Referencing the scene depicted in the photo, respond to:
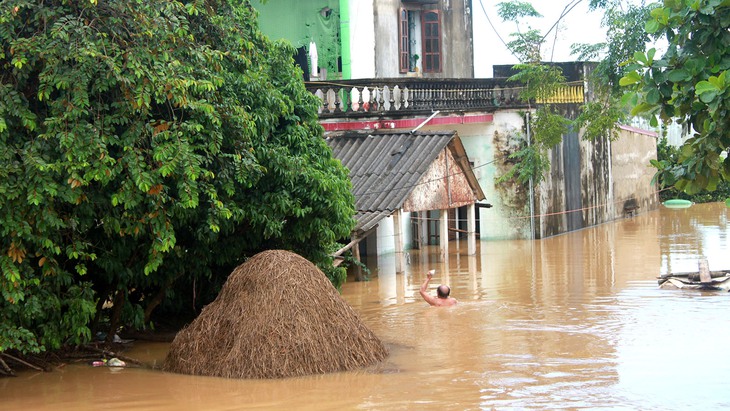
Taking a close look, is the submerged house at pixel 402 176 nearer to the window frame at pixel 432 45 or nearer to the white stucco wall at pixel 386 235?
the white stucco wall at pixel 386 235

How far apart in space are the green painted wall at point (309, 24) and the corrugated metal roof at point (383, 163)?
13.8 feet

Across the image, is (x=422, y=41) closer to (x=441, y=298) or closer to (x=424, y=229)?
(x=424, y=229)

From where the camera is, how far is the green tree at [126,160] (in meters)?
9.57

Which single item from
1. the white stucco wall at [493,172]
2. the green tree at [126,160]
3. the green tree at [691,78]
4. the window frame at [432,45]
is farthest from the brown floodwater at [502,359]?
the window frame at [432,45]

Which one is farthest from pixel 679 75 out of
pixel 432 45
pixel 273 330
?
pixel 432 45

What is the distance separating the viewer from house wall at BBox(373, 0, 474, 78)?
24891 mm

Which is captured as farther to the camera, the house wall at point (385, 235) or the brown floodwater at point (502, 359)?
the house wall at point (385, 235)

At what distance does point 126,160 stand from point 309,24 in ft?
51.8

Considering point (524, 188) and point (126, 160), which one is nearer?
point (126, 160)

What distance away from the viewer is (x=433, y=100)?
2353 cm

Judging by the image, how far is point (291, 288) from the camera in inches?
414

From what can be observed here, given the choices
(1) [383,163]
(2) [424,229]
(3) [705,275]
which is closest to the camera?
(3) [705,275]

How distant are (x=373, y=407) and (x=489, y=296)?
7567mm

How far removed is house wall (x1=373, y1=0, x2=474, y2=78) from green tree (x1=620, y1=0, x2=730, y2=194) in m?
17.7
